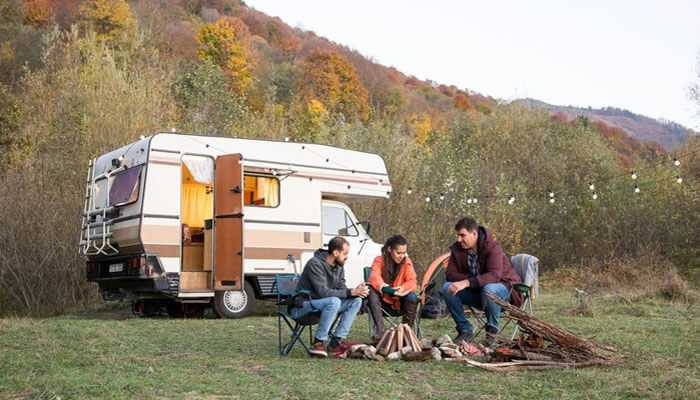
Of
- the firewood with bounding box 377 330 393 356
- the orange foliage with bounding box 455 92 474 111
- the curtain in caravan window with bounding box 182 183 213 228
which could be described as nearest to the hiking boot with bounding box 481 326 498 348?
the firewood with bounding box 377 330 393 356

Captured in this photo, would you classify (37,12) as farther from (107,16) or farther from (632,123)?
(632,123)

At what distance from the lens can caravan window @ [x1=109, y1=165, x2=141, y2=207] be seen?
38.3 feet

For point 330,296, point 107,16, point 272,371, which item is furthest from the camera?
point 107,16

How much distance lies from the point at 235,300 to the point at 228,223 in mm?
1162

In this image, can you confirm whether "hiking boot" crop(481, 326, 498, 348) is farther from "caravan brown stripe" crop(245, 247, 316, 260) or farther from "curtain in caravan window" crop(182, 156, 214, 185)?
"curtain in caravan window" crop(182, 156, 214, 185)

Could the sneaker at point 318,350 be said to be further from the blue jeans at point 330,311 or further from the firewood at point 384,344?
the firewood at point 384,344

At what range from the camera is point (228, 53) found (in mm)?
43750

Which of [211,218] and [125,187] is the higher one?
[125,187]

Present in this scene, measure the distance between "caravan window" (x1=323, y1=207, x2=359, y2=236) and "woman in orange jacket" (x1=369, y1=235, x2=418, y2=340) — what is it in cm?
511

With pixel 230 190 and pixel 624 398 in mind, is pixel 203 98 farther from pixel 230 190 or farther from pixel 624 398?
pixel 624 398

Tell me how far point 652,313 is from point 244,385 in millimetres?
7110

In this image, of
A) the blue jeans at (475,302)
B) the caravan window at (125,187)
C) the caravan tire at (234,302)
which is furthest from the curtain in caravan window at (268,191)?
the blue jeans at (475,302)

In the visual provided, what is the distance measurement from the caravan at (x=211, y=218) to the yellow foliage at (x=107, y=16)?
75.5ft

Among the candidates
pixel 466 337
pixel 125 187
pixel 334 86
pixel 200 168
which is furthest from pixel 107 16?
pixel 466 337
